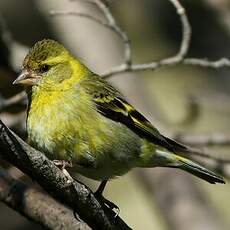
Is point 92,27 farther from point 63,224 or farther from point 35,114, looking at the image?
point 63,224

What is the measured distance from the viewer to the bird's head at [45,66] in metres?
5.03

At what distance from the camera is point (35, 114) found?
15.9ft

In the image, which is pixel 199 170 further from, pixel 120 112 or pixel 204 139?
pixel 204 139

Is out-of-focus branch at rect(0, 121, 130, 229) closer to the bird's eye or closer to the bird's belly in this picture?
the bird's belly

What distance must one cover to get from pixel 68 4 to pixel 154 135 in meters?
2.94

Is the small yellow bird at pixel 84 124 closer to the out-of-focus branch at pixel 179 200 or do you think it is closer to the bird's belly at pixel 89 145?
the bird's belly at pixel 89 145

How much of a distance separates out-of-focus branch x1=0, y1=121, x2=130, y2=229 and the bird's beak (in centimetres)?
99

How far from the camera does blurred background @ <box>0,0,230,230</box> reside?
6691 millimetres

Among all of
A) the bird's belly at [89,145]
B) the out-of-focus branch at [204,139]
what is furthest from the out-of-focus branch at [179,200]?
the bird's belly at [89,145]

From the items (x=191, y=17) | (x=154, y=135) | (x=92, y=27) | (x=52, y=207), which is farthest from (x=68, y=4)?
(x=52, y=207)

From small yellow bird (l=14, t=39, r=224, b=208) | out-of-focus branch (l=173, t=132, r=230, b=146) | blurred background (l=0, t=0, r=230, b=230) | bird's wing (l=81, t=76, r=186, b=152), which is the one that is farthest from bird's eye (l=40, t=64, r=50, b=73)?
out-of-focus branch (l=173, t=132, r=230, b=146)

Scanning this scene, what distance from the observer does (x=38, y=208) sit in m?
4.39

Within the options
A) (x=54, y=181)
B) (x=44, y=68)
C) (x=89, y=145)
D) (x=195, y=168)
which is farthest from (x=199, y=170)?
(x=54, y=181)

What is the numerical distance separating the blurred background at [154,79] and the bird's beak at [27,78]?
1041 mm
